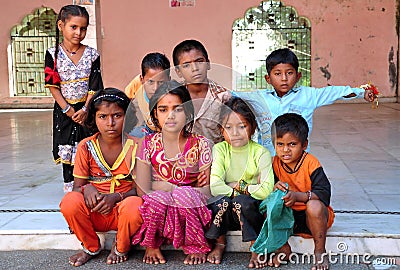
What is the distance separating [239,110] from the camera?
278 centimetres

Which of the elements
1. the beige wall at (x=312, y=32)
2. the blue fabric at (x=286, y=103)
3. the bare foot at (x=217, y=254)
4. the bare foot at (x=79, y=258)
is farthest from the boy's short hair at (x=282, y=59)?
the beige wall at (x=312, y=32)

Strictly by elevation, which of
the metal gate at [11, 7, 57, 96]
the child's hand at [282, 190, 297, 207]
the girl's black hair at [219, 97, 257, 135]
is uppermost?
the metal gate at [11, 7, 57, 96]

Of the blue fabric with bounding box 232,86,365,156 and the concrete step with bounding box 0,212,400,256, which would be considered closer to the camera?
the concrete step with bounding box 0,212,400,256

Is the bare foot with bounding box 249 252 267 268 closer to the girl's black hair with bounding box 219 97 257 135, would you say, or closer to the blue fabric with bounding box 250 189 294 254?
the blue fabric with bounding box 250 189 294 254

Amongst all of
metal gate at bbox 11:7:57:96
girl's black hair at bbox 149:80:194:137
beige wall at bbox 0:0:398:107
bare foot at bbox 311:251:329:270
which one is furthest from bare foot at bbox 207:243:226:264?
metal gate at bbox 11:7:57:96

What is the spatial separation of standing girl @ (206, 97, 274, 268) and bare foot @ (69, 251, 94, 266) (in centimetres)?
62

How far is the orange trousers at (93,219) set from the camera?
8.82 feet

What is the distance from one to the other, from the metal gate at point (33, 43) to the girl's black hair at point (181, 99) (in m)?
8.23

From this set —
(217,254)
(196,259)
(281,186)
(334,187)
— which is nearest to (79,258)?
(196,259)

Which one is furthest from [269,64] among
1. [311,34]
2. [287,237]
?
[311,34]

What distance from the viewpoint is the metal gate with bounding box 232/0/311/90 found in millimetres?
10125

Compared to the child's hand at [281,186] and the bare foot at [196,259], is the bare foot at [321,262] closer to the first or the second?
the child's hand at [281,186]

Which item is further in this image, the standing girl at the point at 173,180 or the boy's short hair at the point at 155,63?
the boy's short hair at the point at 155,63

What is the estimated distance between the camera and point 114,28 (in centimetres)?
1032
